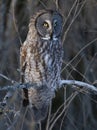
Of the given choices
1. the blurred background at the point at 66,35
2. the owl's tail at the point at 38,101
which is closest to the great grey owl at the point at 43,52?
the owl's tail at the point at 38,101

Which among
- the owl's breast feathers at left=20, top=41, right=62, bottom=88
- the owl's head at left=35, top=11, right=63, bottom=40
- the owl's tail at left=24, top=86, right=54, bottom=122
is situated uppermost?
the owl's head at left=35, top=11, right=63, bottom=40

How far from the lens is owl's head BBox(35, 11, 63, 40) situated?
4551 mm

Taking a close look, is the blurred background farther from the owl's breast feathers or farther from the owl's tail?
the owl's breast feathers

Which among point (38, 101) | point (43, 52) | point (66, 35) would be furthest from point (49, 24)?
point (66, 35)

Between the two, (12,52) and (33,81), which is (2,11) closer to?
(12,52)

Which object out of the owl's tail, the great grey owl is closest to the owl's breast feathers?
the great grey owl

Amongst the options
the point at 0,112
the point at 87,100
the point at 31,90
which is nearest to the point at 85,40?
the point at 87,100

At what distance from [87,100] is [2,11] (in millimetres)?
1611

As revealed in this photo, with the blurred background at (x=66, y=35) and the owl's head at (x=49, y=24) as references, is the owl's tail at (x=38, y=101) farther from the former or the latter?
the blurred background at (x=66, y=35)

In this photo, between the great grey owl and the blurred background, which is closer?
the great grey owl

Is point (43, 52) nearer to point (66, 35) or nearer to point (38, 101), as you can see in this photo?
point (38, 101)

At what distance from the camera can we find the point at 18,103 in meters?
5.56

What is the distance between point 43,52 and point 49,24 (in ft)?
0.89

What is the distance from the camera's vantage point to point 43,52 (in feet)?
14.8
